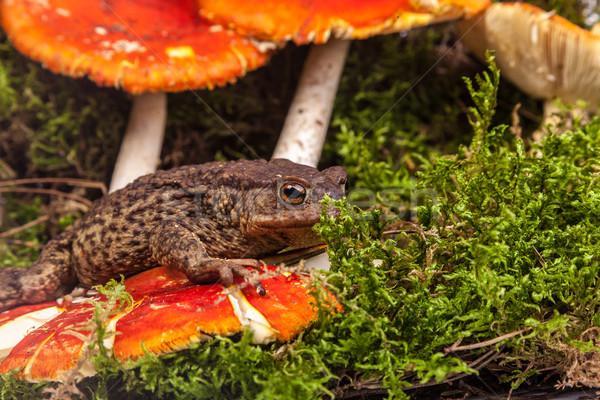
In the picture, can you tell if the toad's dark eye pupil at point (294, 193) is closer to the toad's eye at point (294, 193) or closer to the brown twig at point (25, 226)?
the toad's eye at point (294, 193)

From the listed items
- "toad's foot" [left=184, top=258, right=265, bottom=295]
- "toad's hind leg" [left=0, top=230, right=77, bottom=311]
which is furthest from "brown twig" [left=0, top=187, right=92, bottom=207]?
"toad's foot" [left=184, top=258, right=265, bottom=295]

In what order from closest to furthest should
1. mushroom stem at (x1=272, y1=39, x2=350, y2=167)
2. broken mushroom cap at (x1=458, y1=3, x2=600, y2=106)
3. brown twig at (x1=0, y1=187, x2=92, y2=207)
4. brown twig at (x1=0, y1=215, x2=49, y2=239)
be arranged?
broken mushroom cap at (x1=458, y1=3, x2=600, y2=106) → mushroom stem at (x1=272, y1=39, x2=350, y2=167) → brown twig at (x1=0, y1=215, x2=49, y2=239) → brown twig at (x1=0, y1=187, x2=92, y2=207)

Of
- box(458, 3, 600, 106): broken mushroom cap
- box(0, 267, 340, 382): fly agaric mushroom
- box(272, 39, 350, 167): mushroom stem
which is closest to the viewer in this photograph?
box(0, 267, 340, 382): fly agaric mushroom

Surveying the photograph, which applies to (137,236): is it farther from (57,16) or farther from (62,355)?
(57,16)

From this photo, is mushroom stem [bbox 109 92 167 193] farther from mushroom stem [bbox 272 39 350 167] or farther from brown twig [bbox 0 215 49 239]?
mushroom stem [bbox 272 39 350 167]

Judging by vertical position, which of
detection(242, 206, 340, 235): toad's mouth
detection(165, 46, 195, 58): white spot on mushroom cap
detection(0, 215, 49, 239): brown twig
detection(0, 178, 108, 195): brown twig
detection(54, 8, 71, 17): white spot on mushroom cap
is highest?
detection(54, 8, 71, 17): white spot on mushroom cap

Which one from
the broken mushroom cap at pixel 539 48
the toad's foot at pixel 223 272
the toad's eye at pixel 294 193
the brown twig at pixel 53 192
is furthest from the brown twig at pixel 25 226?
the broken mushroom cap at pixel 539 48

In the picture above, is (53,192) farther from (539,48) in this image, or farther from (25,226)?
(539,48)

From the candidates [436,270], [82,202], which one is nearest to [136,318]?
[436,270]

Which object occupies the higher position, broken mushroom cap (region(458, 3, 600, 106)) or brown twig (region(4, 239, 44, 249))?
broken mushroom cap (region(458, 3, 600, 106))
